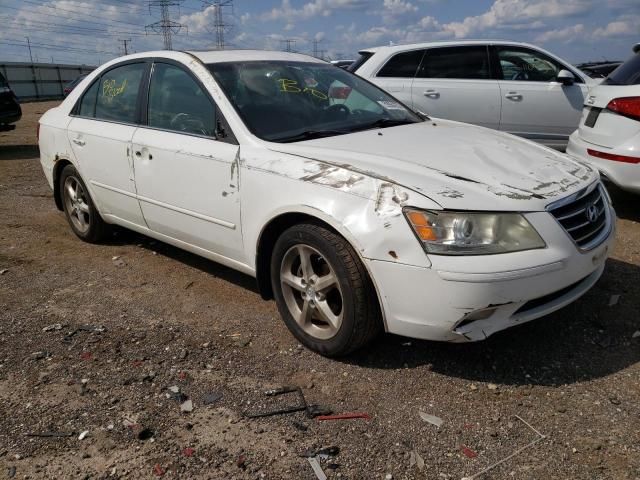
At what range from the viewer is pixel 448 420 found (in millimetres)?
2637

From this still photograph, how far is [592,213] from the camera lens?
10.2 ft

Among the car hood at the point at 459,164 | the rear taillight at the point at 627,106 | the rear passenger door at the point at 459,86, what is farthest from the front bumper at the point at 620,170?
the rear passenger door at the point at 459,86

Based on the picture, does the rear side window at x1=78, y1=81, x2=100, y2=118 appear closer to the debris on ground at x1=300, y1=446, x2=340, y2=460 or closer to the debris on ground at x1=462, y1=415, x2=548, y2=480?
the debris on ground at x1=300, y1=446, x2=340, y2=460

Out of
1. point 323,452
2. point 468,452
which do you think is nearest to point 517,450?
point 468,452

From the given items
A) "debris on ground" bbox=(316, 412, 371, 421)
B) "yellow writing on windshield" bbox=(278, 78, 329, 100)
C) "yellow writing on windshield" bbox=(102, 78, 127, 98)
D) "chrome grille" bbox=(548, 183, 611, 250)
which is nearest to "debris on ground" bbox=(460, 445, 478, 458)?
"debris on ground" bbox=(316, 412, 371, 421)

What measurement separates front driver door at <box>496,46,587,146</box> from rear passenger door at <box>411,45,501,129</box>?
162mm

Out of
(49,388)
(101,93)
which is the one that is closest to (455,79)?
(101,93)

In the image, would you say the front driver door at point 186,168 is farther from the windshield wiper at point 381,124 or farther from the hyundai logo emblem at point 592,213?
the hyundai logo emblem at point 592,213

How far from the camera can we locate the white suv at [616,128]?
5.01m

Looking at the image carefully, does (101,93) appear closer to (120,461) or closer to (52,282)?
(52,282)

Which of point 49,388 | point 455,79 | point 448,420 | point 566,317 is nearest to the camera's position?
point 448,420

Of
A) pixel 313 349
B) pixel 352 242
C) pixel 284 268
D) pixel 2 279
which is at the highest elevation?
pixel 352 242

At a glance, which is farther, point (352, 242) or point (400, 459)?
point (352, 242)

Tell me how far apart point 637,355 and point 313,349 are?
1.75m
